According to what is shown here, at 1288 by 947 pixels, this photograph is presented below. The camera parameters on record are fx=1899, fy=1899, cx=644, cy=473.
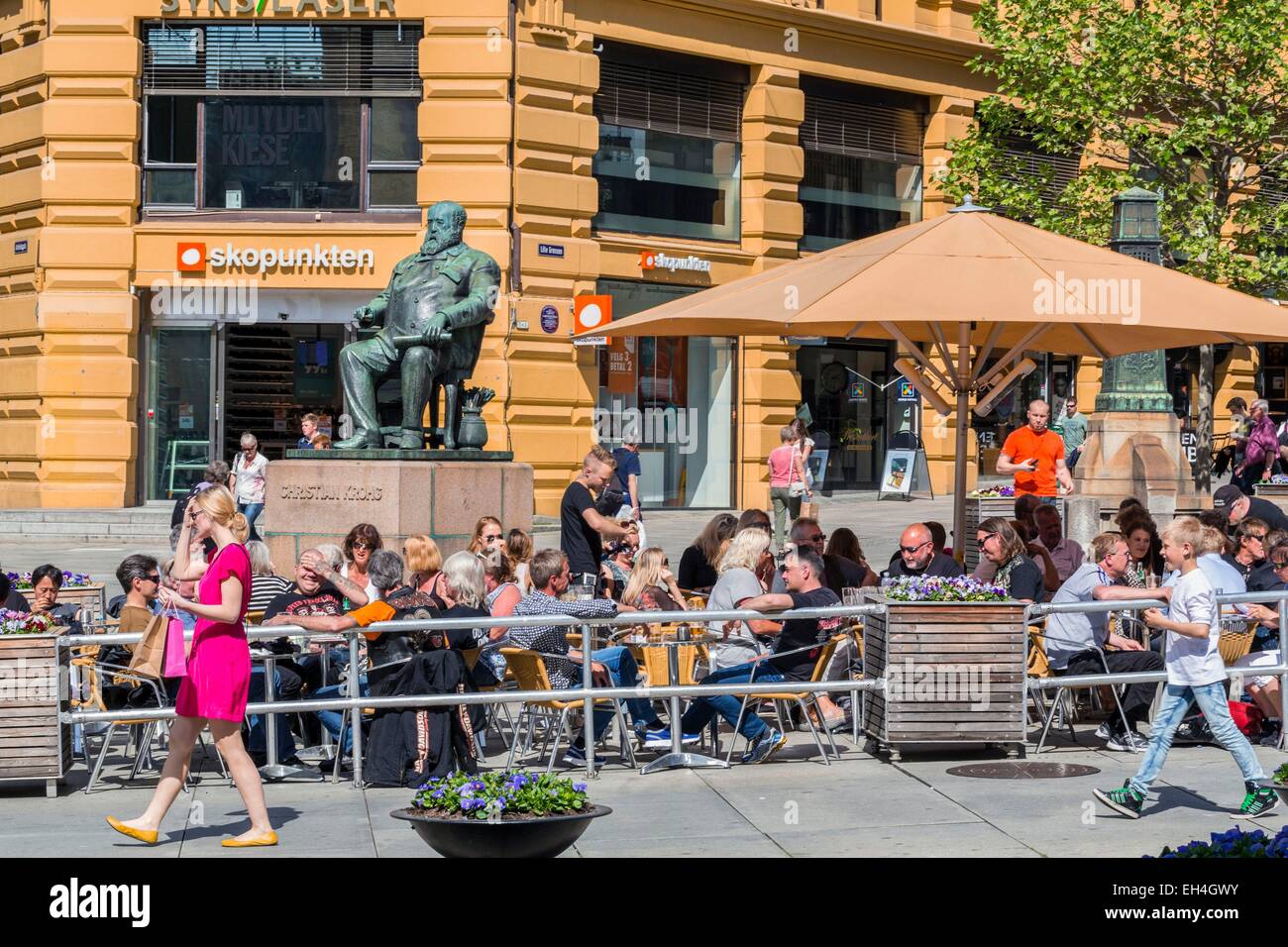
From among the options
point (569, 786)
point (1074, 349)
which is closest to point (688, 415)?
point (1074, 349)

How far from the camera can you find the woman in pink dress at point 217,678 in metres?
7.97

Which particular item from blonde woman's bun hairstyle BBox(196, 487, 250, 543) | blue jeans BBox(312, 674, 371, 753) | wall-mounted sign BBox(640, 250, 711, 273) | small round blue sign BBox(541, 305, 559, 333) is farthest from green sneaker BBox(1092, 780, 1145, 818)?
wall-mounted sign BBox(640, 250, 711, 273)

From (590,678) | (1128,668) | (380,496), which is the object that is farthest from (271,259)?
(1128,668)

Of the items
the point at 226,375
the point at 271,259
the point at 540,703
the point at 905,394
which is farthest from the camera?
the point at 905,394

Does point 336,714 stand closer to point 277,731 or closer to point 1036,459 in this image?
point 277,731

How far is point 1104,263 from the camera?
1121 centimetres

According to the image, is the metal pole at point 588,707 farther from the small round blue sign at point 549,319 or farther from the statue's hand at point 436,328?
the small round blue sign at point 549,319

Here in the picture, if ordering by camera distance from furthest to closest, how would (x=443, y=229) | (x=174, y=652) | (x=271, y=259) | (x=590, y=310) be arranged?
(x=590, y=310) < (x=271, y=259) < (x=443, y=229) < (x=174, y=652)

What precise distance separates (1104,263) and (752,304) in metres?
2.10

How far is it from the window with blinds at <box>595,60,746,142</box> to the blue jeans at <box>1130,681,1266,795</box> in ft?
59.5

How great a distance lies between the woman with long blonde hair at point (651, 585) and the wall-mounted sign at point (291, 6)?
14.8 metres

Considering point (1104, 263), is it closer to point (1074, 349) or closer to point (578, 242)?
point (1074, 349)

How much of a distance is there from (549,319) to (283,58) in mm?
4793

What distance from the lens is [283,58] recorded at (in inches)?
966
